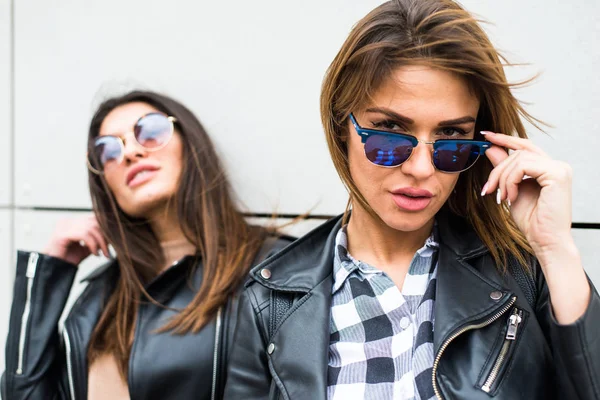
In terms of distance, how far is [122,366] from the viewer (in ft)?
8.44

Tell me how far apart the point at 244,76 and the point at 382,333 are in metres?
1.66

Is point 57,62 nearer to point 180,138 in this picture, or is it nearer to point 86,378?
point 180,138

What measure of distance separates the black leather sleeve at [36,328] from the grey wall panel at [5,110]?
1.14 m

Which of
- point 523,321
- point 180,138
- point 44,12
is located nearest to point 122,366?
point 180,138

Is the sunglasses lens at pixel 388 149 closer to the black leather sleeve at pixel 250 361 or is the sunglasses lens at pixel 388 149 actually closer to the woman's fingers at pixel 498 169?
the woman's fingers at pixel 498 169

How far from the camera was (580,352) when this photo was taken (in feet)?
5.04

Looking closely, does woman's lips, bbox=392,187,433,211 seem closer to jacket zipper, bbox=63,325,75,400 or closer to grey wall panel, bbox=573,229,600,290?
grey wall panel, bbox=573,229,600,290

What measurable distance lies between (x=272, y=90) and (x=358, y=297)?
137 centimetres

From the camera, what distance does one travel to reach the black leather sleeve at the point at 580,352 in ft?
5.03

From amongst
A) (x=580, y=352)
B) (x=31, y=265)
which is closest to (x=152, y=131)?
(x=31, y=265)

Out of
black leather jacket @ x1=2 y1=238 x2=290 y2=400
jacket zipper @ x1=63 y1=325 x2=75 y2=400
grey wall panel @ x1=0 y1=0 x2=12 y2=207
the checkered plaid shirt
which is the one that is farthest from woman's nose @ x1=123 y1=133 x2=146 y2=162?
grey wall panel @ x1=0 y1=0 x2=12 y2=207

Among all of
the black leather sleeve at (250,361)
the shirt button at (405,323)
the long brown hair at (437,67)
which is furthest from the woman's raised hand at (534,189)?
the black leather sleeve at (250,361)

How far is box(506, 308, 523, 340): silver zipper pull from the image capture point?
5.44 feet

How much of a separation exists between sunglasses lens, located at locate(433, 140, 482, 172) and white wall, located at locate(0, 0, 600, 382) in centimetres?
66
